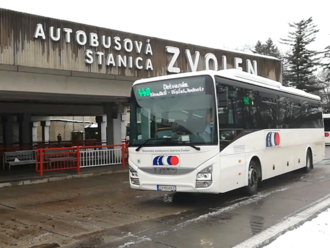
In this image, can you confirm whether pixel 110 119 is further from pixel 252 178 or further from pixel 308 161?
pixel 252 178

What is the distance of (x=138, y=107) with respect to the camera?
8.86 meters

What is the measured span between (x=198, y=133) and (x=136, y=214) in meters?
2.21

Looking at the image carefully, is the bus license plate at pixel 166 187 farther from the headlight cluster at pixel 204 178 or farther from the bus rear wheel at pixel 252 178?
the bus rear wheel at pixel 252 178

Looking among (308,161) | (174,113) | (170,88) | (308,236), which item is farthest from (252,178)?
(308,161)

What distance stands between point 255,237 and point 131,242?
2023 mm

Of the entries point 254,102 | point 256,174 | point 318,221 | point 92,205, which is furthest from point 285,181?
point 92,205

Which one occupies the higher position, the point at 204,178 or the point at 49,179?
the point at 204,178

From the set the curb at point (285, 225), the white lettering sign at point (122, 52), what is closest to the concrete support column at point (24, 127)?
the white lettering sign at point (122, 52)

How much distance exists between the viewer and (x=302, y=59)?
49.8 metres

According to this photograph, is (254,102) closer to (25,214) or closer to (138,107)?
(138,107)

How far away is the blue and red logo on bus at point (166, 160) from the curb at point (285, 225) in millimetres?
2491

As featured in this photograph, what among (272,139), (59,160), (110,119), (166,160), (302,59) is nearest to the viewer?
(166,160)

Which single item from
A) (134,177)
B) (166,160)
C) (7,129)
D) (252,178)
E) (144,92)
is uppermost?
(144,92)

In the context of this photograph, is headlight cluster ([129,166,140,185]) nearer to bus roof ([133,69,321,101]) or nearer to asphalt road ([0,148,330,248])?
asphalt road ([0,148,330,248])
